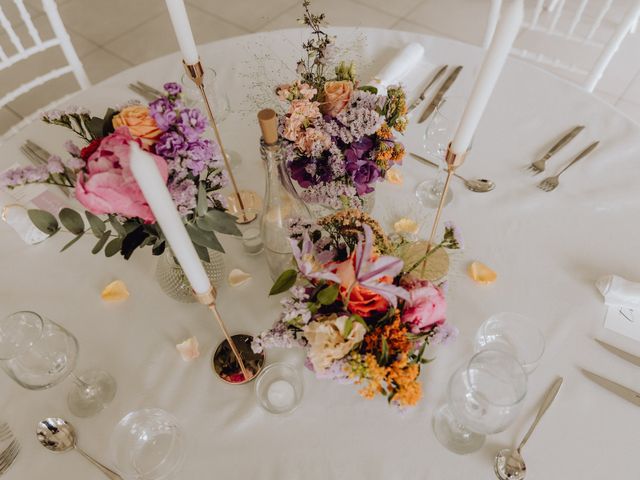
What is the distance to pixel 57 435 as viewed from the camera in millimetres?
866

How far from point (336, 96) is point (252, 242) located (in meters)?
0.41

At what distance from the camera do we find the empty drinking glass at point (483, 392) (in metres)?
0.74

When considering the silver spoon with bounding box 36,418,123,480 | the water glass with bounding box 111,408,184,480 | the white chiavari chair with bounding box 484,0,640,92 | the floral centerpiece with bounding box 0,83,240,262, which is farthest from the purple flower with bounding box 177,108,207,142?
the white chiavari chair with bounding box 484,0,640,92

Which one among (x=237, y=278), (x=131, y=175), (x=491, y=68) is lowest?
(x=237, y=278)

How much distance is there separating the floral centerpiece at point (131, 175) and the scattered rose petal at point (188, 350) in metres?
0.21

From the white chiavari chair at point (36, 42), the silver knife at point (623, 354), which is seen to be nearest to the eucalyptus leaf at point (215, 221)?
the silver knife at point (623, 354)

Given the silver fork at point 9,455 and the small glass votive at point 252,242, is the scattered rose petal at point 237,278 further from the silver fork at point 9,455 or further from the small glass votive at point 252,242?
the silver fork at point 9,455

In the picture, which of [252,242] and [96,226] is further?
[252,242]

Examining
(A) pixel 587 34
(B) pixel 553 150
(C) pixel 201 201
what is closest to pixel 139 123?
(C) pixel 201 201

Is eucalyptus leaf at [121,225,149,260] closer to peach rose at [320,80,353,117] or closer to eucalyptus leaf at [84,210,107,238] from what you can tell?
eucalyptus leaf at [84,210,107,238]

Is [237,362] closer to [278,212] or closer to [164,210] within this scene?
[278,212]

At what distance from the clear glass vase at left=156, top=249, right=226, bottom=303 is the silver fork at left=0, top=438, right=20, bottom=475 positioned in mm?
390

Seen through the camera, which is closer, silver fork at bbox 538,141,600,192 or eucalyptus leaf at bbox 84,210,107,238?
eucalyptus leaf at bbox 84,210,107,238

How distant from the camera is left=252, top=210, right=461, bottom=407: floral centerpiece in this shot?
64cm
